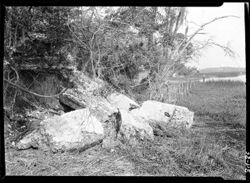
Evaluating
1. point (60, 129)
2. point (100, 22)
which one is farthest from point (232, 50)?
point (60, 129)

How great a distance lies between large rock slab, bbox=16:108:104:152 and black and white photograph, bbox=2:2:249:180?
0.01 metres

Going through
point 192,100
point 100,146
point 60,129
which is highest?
point 192,100

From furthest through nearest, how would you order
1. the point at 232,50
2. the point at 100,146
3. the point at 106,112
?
1. the point at 106,112
2. the point at 100,146
3. the point at 232,50

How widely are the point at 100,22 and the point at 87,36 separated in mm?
270

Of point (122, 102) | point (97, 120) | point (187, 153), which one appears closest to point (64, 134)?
point (97, 120)

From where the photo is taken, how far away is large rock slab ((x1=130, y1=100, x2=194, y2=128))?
3.62 meters

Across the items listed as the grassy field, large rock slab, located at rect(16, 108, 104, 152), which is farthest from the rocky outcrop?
the grassy field

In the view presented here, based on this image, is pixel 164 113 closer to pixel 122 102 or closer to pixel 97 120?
pixel 122 102

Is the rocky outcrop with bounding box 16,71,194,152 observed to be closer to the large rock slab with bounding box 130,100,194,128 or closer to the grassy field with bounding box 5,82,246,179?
the large rock slab with bounding box 130,100,194,128

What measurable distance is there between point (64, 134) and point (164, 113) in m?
1.58

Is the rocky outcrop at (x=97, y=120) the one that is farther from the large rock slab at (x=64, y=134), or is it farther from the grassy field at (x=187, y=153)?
the grassy field at (x=187, y=153)

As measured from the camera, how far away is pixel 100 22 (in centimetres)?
339
